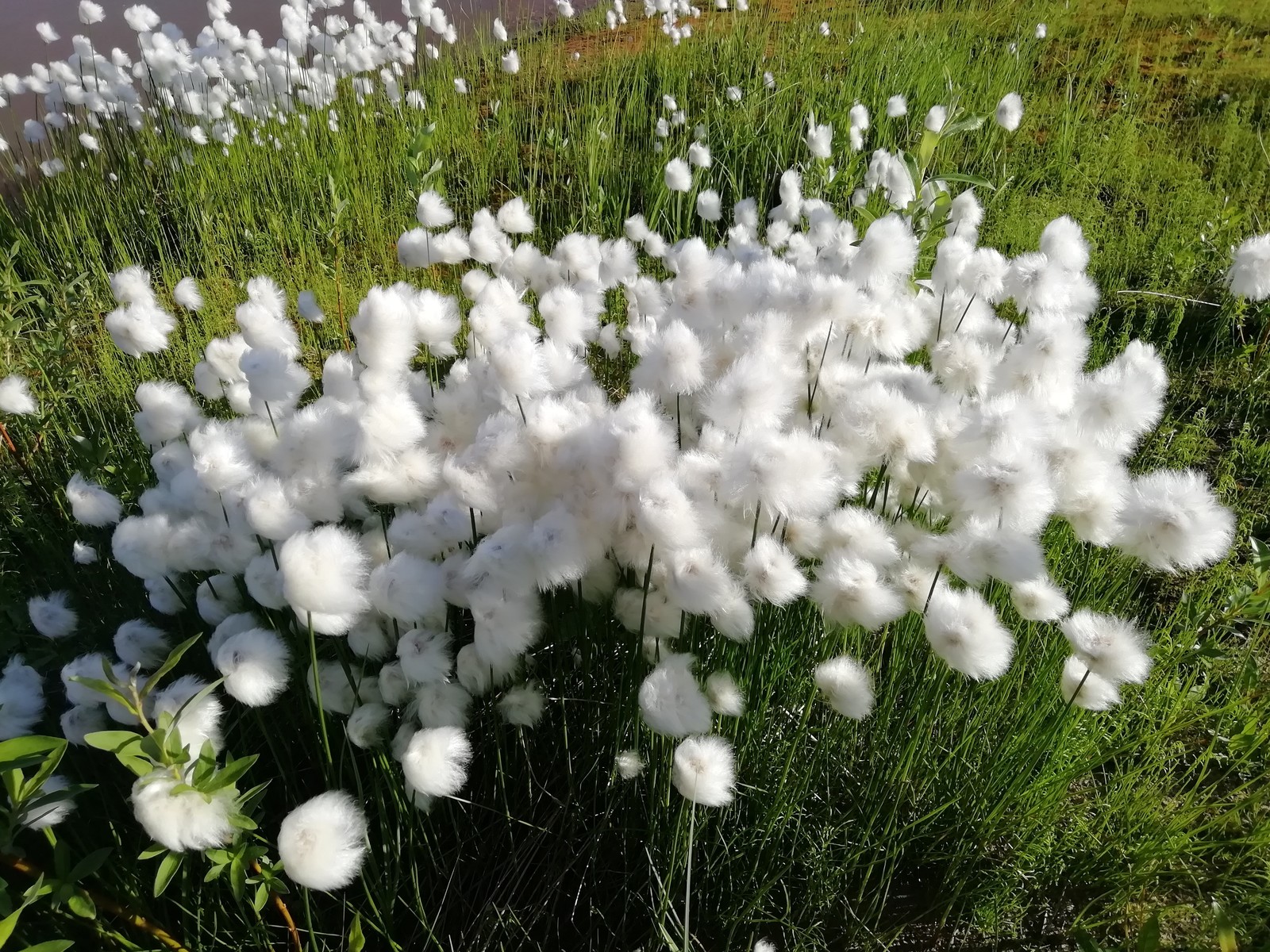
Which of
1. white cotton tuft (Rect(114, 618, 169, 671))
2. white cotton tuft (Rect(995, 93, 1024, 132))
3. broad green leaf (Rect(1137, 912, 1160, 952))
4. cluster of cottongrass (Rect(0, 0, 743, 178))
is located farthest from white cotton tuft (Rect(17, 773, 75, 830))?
cluster of cottongrass (Rect(0, 0, 743, 178))

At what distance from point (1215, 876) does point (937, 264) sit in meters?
1.52

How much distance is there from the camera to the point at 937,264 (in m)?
1.86

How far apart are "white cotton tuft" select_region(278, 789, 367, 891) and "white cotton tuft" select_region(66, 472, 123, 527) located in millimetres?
942

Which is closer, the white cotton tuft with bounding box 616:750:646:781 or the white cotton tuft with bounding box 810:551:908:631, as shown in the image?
the white cotton tuft with bounding box 810:551:908:631

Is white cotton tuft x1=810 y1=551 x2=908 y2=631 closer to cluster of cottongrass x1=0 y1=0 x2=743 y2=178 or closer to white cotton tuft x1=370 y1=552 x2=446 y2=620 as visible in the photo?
white cotton tuft x1=370 y1=552 x2=446 y2=620

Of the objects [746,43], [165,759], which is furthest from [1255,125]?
[165,759]

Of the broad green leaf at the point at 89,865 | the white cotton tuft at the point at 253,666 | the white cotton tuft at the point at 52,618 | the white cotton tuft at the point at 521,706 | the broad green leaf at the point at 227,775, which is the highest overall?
the white cotton tuft at the point at 253,666

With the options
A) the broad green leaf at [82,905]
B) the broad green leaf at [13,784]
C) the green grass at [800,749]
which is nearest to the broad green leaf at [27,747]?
the broad green leaf at [13,784]

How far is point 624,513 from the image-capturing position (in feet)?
3.67

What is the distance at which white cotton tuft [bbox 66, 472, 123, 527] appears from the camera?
1.63 m

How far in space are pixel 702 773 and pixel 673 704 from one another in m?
0.11

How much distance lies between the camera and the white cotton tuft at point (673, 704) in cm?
118

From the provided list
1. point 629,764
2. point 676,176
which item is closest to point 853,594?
point 629,764

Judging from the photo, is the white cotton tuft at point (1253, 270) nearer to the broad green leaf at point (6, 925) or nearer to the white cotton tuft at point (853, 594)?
the white cotton tuft at point (853, 594)
